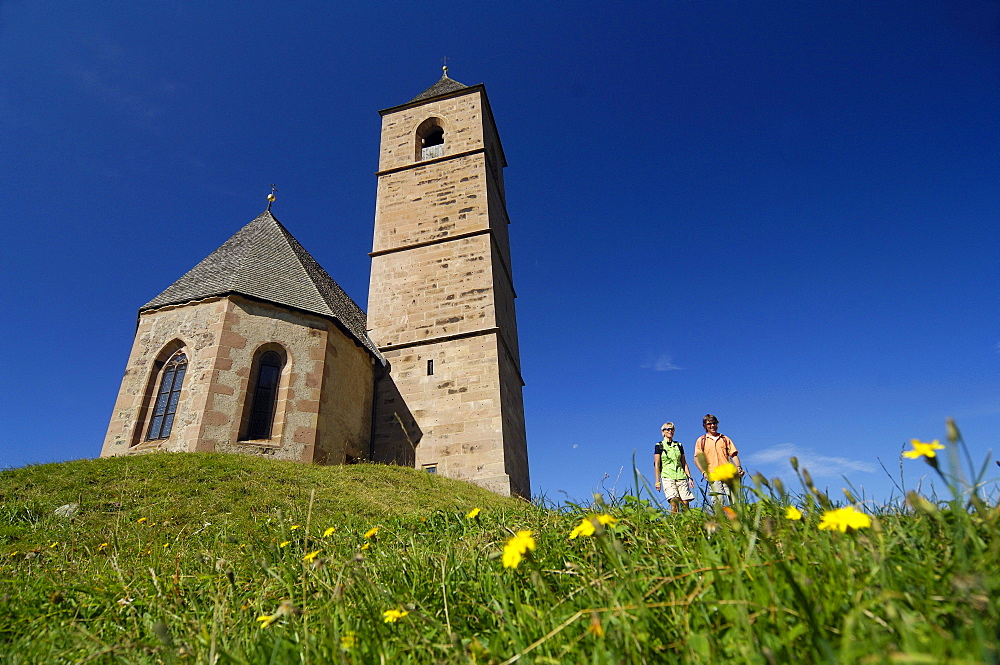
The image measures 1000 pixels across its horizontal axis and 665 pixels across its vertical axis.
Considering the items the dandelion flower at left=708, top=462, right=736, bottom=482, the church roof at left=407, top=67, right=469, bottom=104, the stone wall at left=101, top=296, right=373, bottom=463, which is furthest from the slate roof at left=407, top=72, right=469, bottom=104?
the dandelion flower at left=708, top=462, right=736, bottom=482

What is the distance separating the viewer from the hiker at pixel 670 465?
234 inches

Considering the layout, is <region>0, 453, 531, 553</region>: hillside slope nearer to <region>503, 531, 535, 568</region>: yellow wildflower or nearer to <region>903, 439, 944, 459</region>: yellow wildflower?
<region>503, 531, 535, 568</region>: yellow wildflower

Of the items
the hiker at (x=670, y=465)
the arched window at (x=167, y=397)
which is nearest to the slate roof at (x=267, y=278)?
the arched window at (x=167, y=397)

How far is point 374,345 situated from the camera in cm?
1702

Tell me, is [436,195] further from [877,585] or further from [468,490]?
[877,585]

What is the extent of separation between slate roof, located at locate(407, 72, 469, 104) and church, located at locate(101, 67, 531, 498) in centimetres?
121

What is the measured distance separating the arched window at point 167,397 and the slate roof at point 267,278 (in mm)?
1743

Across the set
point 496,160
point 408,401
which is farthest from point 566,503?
point 496,160

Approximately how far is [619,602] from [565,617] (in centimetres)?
18

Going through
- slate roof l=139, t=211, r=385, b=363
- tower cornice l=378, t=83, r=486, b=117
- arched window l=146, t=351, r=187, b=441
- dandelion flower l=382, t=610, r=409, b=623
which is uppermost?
tower cornice l=378, t=83, r=486, b=117

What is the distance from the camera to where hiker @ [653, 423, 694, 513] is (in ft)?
19.5

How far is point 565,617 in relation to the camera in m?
1.64

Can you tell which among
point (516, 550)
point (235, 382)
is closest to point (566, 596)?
point (516, 550)

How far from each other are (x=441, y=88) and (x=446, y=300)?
11946mm
